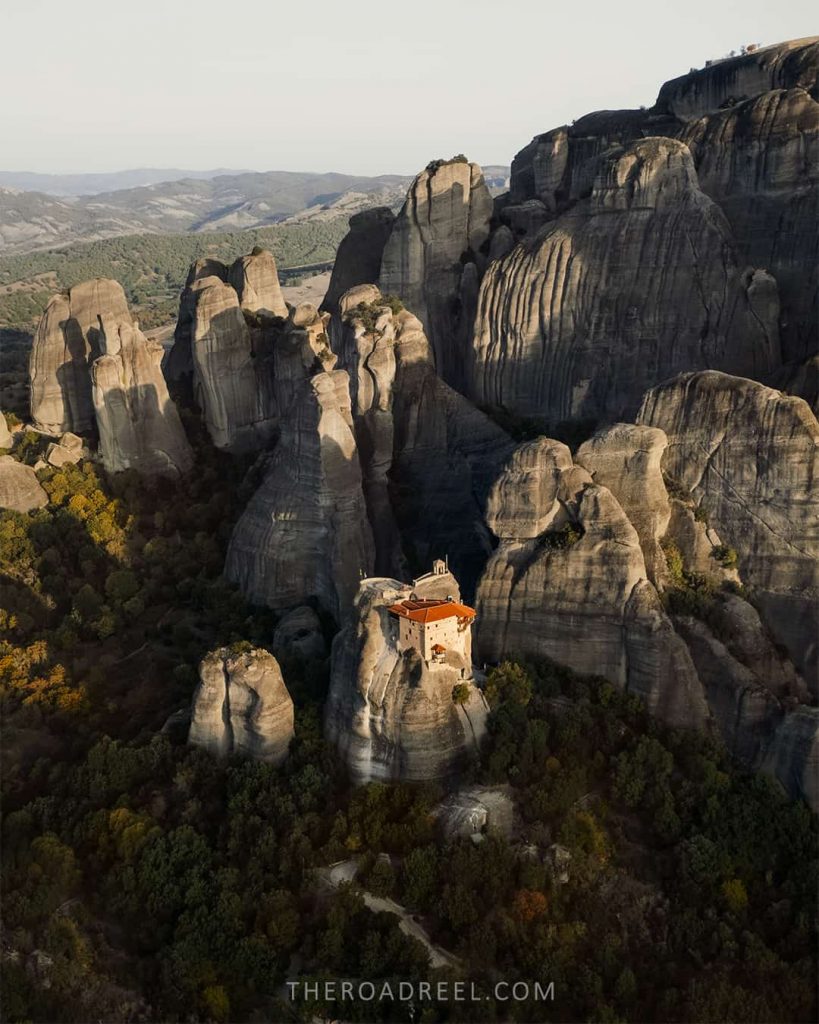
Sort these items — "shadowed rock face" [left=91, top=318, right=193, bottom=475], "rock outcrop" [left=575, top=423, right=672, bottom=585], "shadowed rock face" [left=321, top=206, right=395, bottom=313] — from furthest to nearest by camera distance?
"shadowed rock face" [left=321, top=206, right=395, bottom=313]
"shadowed rock face" [left=91, top=318, right=193, bottom=475]
"rock outcrop" [left=575, top=423, right=672, bottom=585]

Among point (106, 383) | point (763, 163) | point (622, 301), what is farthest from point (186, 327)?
point (763, 163)

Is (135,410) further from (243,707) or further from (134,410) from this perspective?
(243,707)

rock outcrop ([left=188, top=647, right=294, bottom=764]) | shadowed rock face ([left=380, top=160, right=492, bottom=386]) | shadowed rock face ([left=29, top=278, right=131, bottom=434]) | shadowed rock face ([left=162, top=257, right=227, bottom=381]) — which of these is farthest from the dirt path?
shadowed rock face ([left=162, top=257, right=227, bottom=381])

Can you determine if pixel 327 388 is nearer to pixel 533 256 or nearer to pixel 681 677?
pixel 533 256

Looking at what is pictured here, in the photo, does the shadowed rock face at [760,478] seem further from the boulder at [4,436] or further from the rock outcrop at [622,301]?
the boulder at [4,436]

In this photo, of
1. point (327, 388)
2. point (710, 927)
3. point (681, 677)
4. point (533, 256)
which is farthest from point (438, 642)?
point (533, 256)

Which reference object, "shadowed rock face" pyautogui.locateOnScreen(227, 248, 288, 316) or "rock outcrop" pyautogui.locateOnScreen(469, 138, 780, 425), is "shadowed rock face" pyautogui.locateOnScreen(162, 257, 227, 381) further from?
"rock outcrop" pyautogui.locateOnScreen(469, 138, 780, 425)
